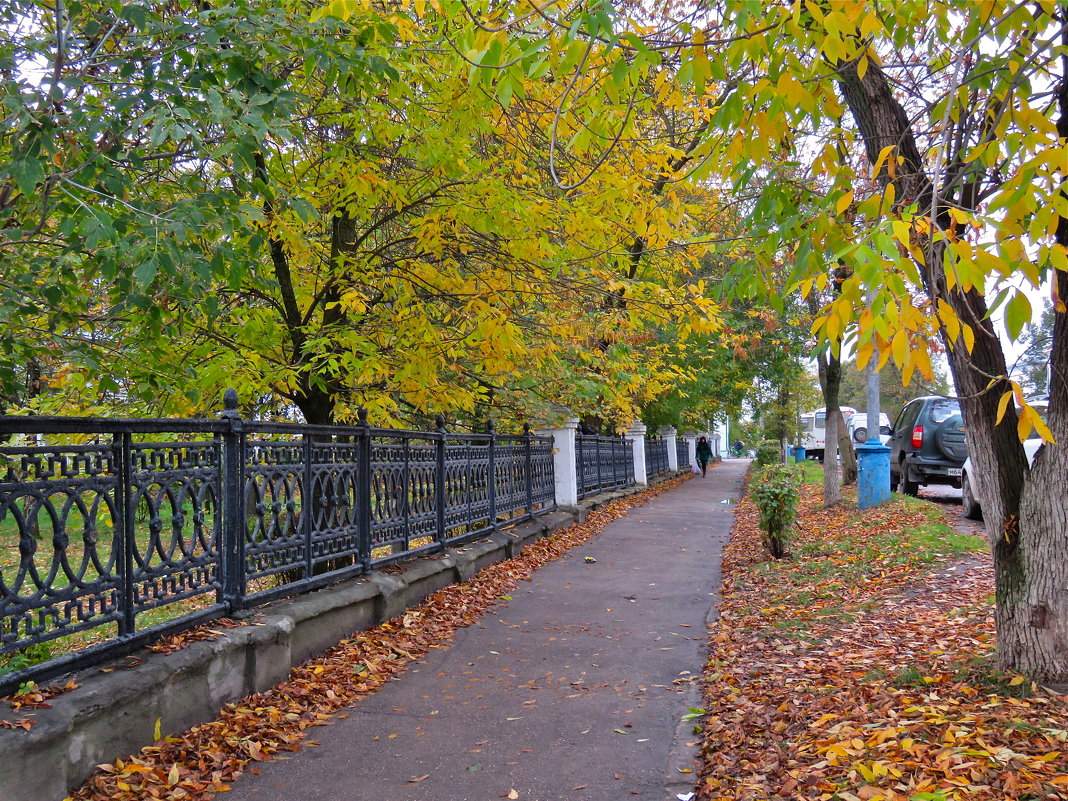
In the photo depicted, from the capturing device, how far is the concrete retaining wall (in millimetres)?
3107

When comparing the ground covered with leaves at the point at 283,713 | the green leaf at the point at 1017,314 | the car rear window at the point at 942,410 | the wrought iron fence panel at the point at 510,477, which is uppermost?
the green leaf at the point at 1017,314

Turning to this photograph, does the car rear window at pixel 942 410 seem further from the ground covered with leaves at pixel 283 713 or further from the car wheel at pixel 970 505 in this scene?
the ground covered with leaves at pixel 283 713

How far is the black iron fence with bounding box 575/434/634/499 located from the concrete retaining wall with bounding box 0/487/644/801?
864 cm

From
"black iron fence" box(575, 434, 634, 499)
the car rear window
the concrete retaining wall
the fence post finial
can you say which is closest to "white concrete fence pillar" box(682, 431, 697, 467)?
"black iron fence" box(575, 434, 634, 499)

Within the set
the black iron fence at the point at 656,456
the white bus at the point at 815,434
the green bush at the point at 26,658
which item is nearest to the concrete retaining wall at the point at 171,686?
the green bush at the point at 26,658

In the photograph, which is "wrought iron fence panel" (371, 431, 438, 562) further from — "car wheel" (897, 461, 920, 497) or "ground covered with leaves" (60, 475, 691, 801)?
"car wheel" (897, 461, 920, 497)

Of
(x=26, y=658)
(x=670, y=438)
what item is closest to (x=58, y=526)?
→ (x=26, y=658)

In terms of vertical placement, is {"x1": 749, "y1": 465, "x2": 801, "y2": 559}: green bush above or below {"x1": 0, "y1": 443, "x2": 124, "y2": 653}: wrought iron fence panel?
below

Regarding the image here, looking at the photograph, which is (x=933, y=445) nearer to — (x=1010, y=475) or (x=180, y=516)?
(x=1010, y=475)

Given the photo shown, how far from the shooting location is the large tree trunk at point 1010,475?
12.6 feet

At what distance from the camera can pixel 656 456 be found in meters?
27.4

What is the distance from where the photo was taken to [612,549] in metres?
11.2

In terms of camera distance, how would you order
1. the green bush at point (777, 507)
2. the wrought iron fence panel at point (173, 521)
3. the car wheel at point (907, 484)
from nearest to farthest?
the wrought iron fence panel at point (173, 521)
the green bush at point (777, 507)
the car wheel at point (907, 484)

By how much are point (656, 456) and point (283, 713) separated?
931 inches
